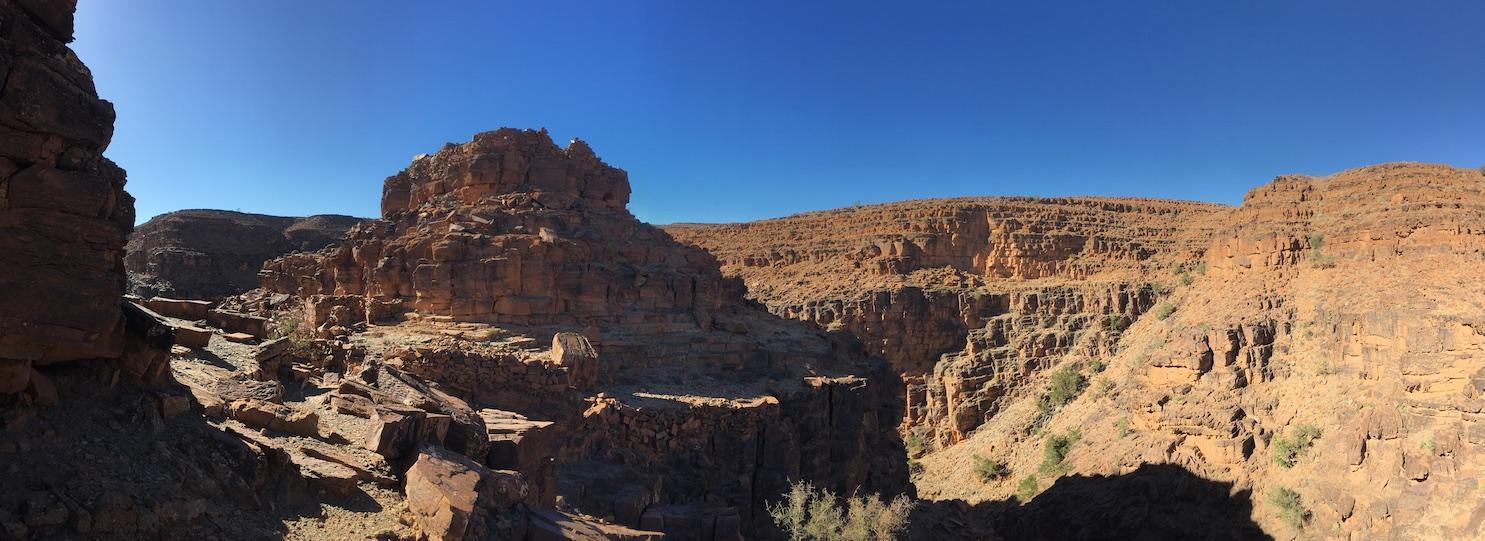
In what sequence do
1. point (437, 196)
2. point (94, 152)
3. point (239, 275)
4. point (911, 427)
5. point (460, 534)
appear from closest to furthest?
point (94, 152) < point (460, 534) < point (437, 196) < point (911, 427) < point (239, 275)

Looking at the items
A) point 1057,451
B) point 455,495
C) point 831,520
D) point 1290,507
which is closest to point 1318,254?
point 1290,507

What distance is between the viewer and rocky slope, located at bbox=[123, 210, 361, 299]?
4722 cm

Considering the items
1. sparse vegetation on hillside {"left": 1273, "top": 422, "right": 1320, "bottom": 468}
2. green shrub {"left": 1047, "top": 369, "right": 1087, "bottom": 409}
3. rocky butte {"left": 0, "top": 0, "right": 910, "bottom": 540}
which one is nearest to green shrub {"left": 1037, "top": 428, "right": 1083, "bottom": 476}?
green shrub {"left": 1047, "top": 369, "right": 1087, "bottom": 409}

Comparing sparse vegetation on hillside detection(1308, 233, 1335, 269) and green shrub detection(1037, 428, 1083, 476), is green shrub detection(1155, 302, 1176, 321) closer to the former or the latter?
sparse vegetation on hillside detection(1308, 233, 1335, 269)

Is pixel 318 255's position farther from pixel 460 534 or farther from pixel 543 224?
pixel 460 534

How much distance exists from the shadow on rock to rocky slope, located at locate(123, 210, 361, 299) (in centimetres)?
4309

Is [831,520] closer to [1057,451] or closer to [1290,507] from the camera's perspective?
[1290,507]

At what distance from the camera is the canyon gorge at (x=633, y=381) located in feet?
21.8

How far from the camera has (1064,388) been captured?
3244 centimetres

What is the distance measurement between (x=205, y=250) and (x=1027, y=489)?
53.9 metres

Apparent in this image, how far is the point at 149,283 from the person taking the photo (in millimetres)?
45469

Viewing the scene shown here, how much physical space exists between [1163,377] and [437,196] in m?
26.6

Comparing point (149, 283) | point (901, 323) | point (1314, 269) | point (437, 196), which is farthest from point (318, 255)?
point (1314, 269)

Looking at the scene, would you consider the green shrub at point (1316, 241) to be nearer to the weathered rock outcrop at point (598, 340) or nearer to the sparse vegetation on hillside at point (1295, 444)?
the sparse vegetation on hillside at point (1295, 444)
